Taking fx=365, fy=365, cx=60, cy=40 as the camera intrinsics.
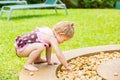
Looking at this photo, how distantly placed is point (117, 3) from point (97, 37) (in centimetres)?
1018

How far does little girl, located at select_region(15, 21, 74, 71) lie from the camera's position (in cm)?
408

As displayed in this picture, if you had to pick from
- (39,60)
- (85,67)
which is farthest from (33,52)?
(85,67)

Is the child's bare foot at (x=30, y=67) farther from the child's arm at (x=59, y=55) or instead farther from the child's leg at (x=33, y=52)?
the child's arm at (x=59, y=55)

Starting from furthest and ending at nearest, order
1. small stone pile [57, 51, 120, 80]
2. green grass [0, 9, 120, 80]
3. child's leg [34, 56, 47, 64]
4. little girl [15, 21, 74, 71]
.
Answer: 1. green grass [0, 9, 120, 80]
2. child's leg [34, 56, 47, 64]
3. little girl [15, 21, 74, 71]
4. small stone pile [57, 51, 120, 80]

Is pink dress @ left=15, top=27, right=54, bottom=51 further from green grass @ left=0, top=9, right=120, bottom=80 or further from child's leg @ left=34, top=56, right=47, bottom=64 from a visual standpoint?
green grass @ left=0, top=9, right=120, bottom=80

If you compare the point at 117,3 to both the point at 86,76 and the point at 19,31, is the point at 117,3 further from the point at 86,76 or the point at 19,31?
the point at 86,76

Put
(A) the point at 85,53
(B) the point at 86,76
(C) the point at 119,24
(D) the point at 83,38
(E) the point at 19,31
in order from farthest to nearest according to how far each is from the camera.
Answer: (C) the point at 119,24 < (E) the point at 19,31 < (D) the point at 83,38 < (A) the point at 85,53 < (B) the point at 86,76

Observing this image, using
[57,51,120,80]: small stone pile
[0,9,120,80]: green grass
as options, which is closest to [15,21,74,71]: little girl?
[57,51,120,80]: small stone pile

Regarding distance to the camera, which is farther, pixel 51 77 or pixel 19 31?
pixel 19 31

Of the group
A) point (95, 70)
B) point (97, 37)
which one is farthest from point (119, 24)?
point (95, 70)

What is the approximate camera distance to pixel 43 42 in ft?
13.6

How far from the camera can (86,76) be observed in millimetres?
4004

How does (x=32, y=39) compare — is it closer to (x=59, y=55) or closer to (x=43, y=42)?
(x=43, y=42)

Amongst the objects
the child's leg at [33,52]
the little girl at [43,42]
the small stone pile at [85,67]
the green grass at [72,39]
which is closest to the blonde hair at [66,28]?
the little girl at [43,42]
